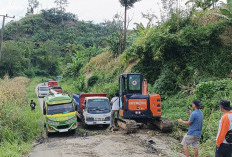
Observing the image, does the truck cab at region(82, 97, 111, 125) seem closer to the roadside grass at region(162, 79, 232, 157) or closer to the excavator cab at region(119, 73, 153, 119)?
the excavator cab at region(119, 73, 153, 119)

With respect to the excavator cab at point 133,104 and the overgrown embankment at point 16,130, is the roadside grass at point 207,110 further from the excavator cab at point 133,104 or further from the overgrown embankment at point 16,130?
the overgrown embankment at point 16,130

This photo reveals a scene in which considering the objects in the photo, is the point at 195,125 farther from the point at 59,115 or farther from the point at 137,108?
the point at 59,115

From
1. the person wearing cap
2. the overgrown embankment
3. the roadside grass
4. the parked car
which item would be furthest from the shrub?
the person wearing cap

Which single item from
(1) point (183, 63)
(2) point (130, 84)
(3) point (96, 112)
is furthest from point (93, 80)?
(2) point (130, 84)

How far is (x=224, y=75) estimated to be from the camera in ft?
53.7

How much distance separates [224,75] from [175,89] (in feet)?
11.3

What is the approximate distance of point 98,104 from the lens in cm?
1602

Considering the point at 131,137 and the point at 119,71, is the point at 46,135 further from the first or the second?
the point at 119,71

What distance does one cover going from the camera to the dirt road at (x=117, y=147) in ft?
30.5

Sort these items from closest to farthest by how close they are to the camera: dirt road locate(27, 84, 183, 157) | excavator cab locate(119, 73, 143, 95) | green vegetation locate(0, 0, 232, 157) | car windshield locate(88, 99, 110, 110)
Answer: dirt road locate(27, 84, 183, 157) → green vegetation locate(0, 0, 232, 157) → excavator cab locate(119, 73, 143, 95) → car windshield locate(88, 99, 110, 110)

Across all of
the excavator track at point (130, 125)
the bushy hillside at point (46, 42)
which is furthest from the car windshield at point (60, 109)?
the bushy hillside at point (46, 42)

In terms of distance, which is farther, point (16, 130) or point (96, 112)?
point (96, 112)

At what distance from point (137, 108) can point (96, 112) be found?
3.56 metres

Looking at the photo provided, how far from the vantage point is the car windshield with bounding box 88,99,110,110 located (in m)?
15.8
